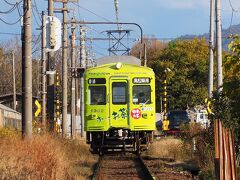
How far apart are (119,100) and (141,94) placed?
34.2 inches

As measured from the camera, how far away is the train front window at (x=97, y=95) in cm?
2280

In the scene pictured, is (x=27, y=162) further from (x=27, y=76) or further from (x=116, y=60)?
(x=116, y=60)

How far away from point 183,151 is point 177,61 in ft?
154

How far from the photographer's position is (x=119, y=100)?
22.9 meters

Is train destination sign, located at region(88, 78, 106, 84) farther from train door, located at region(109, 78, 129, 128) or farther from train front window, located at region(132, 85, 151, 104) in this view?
train front window, located at region(132, 85, 151, 104)

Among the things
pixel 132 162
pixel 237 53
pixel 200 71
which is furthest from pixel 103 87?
pixel 200 71

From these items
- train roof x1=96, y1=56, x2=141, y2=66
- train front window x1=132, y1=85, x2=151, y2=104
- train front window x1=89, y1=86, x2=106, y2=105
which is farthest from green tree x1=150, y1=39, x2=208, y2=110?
train front window x1=89, y1=86, x2=106, y2=105

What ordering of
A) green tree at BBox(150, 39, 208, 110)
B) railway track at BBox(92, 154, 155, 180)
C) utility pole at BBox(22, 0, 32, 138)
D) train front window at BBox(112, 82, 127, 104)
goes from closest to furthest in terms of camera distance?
utility pole at BBox(22, 0, 32, 138), railway track at BBox(92, 154, 155, 180), train front window at BBox(112, 82, 127, 104), green tree at BBox(150, 39, 208, 110)

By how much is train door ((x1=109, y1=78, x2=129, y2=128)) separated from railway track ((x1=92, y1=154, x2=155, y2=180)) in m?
1.48

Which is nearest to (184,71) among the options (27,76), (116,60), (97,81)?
(116,60)

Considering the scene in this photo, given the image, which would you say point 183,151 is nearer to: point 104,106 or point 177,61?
point 104,106

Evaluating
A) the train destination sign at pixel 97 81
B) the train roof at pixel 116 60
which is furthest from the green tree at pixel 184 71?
the train destination sign at pixel 97 81

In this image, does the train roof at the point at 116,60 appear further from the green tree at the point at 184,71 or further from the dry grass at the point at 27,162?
the green tree at the point at 184,71

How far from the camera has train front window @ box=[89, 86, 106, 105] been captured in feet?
74.8
